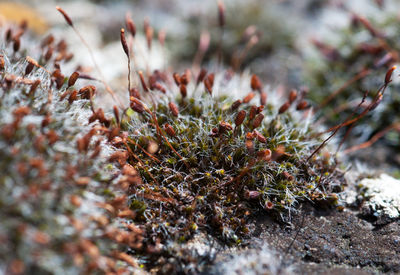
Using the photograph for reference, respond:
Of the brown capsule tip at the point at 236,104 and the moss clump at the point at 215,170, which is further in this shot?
the brown capsule tip at the point at 236,104

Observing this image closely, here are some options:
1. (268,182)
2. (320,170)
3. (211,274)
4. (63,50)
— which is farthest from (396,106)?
(63,50)

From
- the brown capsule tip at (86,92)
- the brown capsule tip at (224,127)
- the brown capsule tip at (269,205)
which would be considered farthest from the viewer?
the brown capsule tip at (86,92)

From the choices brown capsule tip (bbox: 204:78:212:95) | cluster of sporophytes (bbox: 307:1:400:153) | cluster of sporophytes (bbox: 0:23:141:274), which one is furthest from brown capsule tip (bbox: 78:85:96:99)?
cluster of sporophytes (bbox: 307:1:400:153)

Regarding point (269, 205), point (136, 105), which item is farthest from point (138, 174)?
point (269, 205)

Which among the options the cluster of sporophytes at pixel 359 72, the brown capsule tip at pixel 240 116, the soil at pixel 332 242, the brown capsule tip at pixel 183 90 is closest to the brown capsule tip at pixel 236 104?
the brown capsule tip at pixel 240 116

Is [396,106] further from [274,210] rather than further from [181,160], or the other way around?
[181,160]

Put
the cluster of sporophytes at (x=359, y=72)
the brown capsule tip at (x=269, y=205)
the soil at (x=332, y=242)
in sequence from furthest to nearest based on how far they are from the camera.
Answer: the cluster of sporophytes at (x=359, y=72), the brown capsule tip at (x=269, y=205), the soil at (x=332, y=242)

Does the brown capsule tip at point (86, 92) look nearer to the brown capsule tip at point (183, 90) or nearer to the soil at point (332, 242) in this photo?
the brown capsule tip at point (183, 90)
